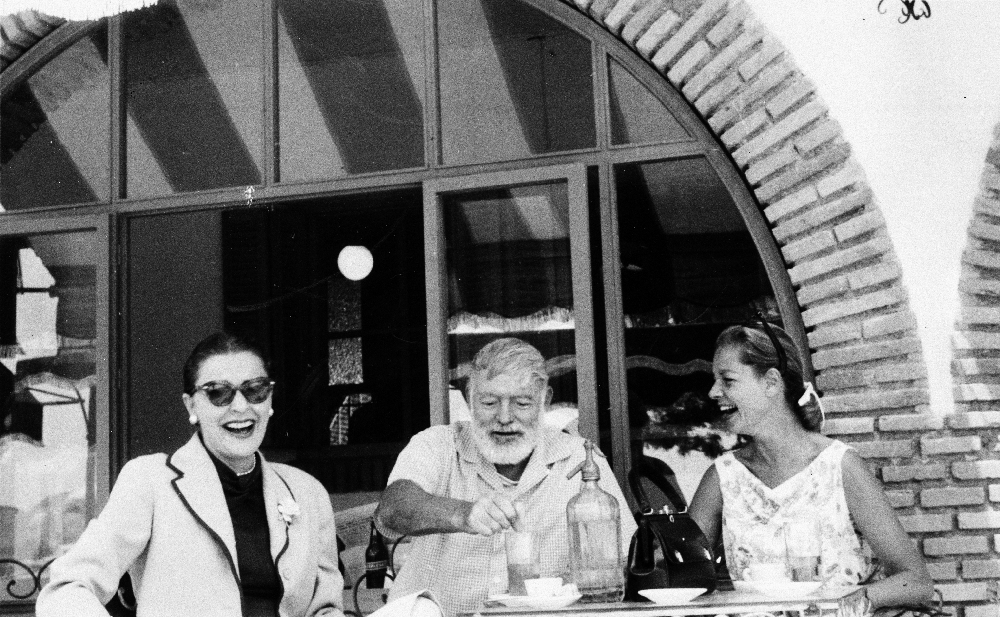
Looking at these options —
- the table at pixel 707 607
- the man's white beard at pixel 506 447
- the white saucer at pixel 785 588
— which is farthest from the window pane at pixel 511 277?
the table at pixel 707 607

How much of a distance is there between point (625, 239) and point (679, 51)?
0.75 meters

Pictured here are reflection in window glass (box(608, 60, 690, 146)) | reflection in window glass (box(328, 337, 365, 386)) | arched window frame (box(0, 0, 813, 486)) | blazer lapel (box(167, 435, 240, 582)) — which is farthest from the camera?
reflection in window glass (box(328, 337, 365, 386))

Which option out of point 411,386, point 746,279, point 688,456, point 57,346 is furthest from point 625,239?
point 411,386

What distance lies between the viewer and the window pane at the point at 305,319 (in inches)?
229

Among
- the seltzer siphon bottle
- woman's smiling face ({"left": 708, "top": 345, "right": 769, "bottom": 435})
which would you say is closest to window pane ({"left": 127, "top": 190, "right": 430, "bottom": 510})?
woman's smiling face ({"left": 708, "top": 345, "right": 769, "bottom": 435})

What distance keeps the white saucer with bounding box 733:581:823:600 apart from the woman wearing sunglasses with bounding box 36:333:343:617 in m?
1.47

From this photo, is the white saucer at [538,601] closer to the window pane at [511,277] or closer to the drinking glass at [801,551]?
the drinking glass at [801,551]

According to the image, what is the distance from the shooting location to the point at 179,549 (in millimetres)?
3738

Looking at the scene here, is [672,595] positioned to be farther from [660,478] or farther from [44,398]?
[44,398]

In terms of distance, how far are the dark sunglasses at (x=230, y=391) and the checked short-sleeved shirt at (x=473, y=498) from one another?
0.50 metres

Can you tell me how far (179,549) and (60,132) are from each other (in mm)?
2657

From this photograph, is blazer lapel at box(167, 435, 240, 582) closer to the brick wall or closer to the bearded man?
the bearded man

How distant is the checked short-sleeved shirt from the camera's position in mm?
4027

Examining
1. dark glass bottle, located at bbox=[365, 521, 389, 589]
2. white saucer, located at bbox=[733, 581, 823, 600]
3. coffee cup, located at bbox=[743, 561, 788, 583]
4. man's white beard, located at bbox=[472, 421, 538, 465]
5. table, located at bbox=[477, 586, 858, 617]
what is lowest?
dark glass bottle, located at bbox=[365, 521, 389, 589]
